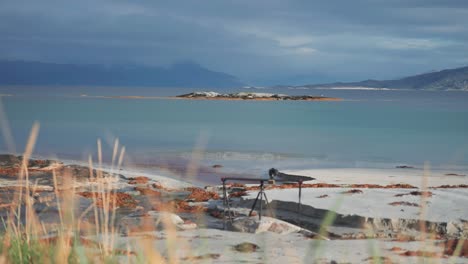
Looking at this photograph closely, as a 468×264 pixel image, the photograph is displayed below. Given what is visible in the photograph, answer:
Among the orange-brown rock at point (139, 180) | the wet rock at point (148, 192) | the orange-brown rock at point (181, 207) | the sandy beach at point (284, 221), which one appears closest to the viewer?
the sandy beach at point (284, 221)

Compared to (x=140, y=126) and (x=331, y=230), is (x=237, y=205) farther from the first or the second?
(x=140, y=126)

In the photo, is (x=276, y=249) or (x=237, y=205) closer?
(x=276, y=249)

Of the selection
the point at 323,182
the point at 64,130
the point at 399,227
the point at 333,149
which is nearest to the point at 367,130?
the point at 333,149

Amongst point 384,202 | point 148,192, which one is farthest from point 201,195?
point 384,202

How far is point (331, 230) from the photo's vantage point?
1587 cm

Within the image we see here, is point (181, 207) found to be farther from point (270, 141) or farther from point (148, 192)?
point (270, 141)

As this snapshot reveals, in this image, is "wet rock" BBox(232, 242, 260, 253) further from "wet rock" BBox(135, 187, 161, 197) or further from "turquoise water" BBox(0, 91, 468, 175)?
"turquoise water" BBox(0, 91, 468, 175)

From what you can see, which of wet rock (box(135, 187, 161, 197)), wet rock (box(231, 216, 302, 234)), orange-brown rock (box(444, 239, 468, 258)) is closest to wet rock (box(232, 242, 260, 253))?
wet rock (box(231, 216, 302, 234))

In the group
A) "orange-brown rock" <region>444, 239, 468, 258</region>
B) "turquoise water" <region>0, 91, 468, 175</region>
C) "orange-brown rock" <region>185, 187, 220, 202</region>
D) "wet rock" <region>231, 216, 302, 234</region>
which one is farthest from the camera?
"turquoise water" <region>0, 91, 468, 175</region>

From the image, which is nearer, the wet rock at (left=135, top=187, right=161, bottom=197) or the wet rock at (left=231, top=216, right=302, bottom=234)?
the wet rock at (left=231, top=216, right=302, bottom=234)

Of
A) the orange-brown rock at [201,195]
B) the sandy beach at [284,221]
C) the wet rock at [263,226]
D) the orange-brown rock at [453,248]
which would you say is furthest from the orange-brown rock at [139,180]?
the orange-brown rock at [453,248]

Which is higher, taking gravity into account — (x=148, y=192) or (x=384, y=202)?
(x=384, y=202)

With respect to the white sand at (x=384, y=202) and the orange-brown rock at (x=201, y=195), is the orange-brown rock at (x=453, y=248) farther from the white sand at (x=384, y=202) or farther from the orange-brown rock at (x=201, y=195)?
the orange-brown rock at (x=201, y=195)

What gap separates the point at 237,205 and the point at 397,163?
20.7 metres
